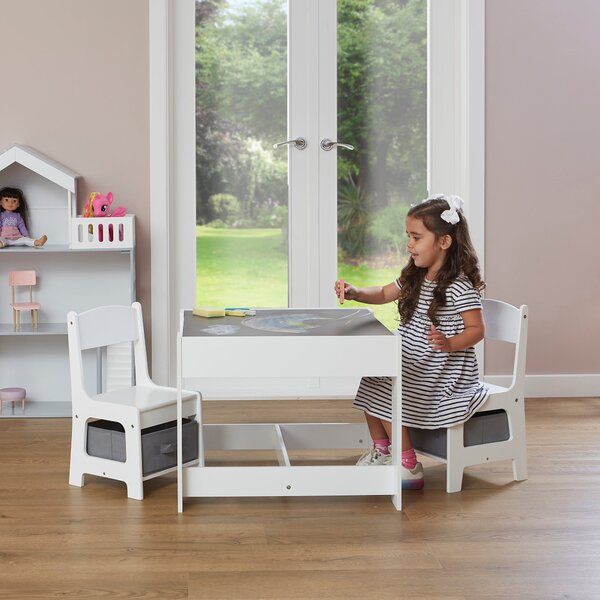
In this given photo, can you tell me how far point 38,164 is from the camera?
372 centimetres

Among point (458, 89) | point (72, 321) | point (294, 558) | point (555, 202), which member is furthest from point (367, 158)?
point (294, 558)

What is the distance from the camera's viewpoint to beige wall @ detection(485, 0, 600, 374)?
159 inches

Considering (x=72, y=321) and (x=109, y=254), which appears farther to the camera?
(x=109, y=254)

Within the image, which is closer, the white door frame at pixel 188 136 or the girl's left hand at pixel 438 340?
the girl's left hand at pixel 438 340

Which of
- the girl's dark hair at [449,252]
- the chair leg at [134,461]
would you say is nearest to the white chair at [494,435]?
the girl's dark hair at [449,252]

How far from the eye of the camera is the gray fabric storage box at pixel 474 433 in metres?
2.77

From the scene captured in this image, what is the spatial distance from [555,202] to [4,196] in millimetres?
2292

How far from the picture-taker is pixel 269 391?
13.4 ft

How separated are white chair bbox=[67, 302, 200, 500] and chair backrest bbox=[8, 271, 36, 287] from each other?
104cm

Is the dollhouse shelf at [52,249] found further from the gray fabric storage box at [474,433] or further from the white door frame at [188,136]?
the gray fabric storage box at [474,433]

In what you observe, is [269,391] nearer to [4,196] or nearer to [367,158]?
[367,158]

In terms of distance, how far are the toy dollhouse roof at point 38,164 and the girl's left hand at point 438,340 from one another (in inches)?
69.9

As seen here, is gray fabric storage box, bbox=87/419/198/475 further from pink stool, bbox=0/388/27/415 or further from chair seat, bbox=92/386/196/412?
pink stool, bbox=0/388/27/415

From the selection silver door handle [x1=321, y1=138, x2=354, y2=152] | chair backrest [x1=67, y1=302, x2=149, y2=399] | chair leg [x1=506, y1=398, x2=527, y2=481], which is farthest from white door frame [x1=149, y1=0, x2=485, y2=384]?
chair leg [x1=506, y1=398, x2=527, y2=481]
